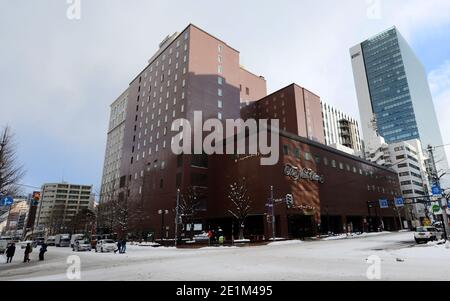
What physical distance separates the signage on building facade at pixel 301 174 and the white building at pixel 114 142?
2828 inches

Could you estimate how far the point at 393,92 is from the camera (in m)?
151

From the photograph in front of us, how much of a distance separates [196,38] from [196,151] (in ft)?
91.2

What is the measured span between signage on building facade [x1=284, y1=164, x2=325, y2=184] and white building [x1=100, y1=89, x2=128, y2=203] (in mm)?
71834

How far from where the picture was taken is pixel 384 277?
32.9ft

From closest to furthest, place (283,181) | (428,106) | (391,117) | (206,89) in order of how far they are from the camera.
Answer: (283,181), (206,89), (391,117), (428,106)

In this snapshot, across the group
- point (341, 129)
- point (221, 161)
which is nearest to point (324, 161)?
point (221, 161)

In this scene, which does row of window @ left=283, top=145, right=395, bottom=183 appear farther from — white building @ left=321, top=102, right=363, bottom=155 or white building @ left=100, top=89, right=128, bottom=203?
white building @ left=100, top=89, right=128, bottom=203

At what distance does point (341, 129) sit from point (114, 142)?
302ft

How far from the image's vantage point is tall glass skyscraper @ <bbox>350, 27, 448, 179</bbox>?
14388cm
